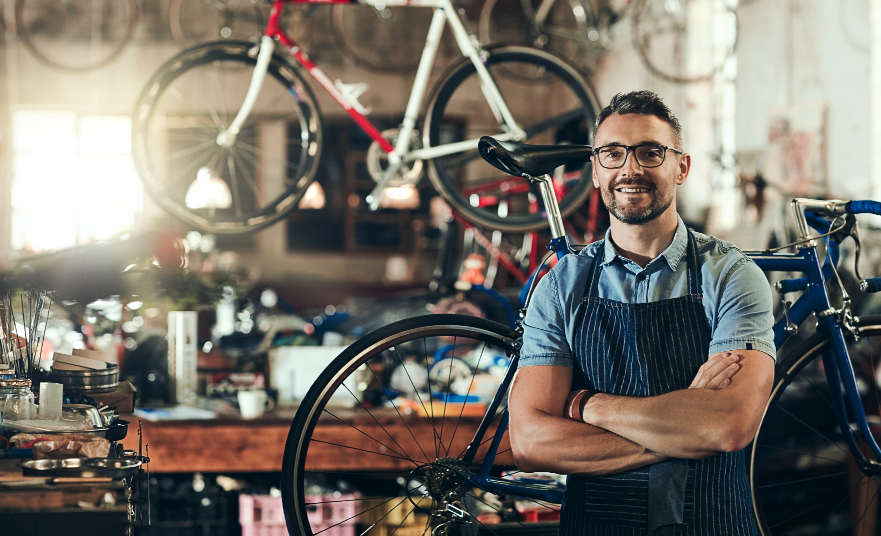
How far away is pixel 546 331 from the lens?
157cm

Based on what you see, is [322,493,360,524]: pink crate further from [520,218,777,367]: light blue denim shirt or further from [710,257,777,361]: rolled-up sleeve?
[710,257,777,361]: rolled-up sleeve

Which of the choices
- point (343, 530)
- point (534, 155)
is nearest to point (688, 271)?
point (534, 155)

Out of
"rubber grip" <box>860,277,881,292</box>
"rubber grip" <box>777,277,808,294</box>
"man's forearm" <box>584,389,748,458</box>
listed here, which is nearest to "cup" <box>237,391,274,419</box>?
"man's forearm" <box>584,389,748,458</box>

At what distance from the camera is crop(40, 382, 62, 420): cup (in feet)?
5.56

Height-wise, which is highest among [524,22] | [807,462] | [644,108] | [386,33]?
[524,22]

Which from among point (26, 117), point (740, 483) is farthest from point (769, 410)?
point (26, 117)

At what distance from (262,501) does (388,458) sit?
402mm

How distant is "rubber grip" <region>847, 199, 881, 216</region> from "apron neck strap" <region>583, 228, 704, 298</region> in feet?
1.84

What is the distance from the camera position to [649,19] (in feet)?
20.2

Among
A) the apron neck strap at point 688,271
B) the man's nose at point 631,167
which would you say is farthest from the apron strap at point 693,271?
the man's nose at point 631,167

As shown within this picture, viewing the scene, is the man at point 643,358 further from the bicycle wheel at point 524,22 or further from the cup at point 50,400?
the bicycle wheel at point 524,22

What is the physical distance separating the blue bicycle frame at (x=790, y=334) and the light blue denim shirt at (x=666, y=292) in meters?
0.21

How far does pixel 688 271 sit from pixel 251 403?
55.8 inches

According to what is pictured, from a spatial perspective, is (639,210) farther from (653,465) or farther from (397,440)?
(397,440)
